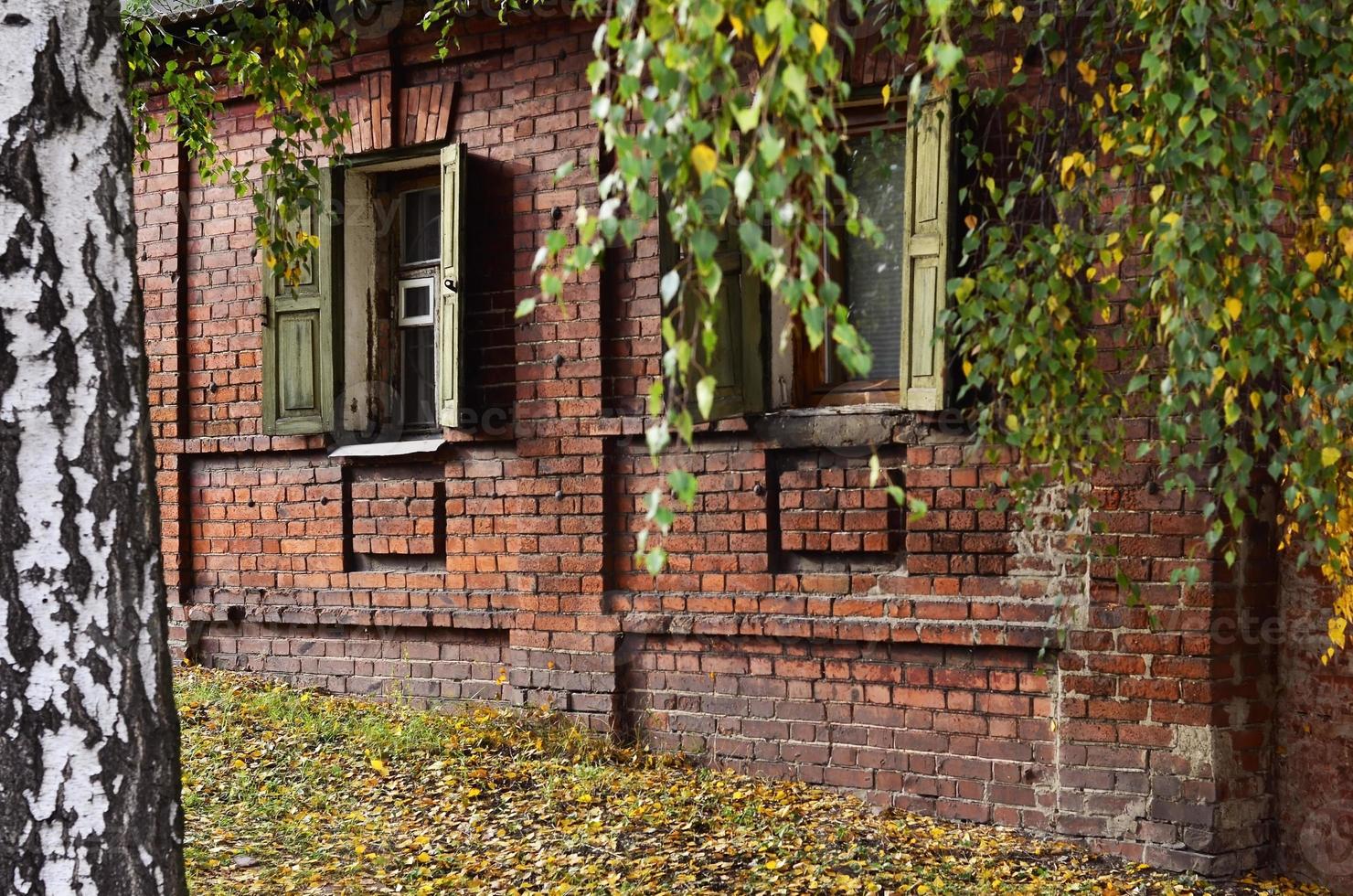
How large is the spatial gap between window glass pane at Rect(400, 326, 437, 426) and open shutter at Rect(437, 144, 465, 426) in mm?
733

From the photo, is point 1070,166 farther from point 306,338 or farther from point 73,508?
point 306,338

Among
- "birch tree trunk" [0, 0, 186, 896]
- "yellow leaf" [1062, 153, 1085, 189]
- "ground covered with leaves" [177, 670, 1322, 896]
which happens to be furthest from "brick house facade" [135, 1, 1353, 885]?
"birch tree trunk" [0, 0, 186, 896]

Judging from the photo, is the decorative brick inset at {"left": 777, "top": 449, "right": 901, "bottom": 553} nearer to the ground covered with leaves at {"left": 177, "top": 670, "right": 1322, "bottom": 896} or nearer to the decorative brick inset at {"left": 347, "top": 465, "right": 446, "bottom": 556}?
the ground covered with leaves at {"left": 177, "top": 670, "right": 1322, "bottom": 896}

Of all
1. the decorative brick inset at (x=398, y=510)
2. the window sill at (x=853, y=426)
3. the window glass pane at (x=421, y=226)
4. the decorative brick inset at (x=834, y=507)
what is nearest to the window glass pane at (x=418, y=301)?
the window glass pane at (x=421, y=226)

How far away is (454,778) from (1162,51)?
439cm

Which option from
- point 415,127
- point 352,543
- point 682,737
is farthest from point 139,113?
point 682,737

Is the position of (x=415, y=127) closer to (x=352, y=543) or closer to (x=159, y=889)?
(x=352, y=543)

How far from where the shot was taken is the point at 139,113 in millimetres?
6426

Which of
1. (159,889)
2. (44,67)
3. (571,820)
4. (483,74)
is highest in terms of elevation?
(483,74)

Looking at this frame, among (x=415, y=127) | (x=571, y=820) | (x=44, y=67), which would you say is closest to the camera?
(x=44, y=67)

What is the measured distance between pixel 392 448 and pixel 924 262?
3.15 metres

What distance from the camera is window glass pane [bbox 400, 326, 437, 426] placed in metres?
7.81

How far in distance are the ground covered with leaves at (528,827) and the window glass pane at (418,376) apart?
164cm

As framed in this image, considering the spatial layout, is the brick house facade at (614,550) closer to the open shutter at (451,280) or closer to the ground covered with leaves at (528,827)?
the open shutter at (451,280)
